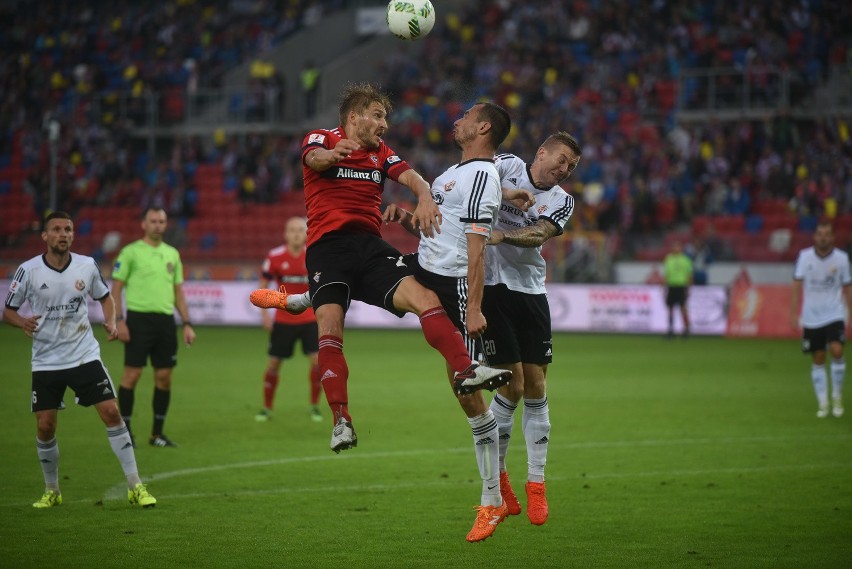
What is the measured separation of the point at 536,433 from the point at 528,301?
1000mm

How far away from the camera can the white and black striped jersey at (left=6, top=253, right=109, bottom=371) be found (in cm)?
907

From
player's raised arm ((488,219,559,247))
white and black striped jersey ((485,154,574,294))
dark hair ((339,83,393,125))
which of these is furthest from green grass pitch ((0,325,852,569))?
dark hair ((339,83,393,125))

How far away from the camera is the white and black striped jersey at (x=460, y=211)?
25.0 feet

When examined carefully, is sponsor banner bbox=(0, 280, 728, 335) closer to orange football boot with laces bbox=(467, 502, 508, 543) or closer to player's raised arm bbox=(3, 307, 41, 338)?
player's raised arm bbox=(3, 307, 41, 338)

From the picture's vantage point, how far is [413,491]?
32.9 ft

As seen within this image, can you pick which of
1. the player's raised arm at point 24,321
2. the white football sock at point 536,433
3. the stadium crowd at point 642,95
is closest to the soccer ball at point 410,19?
the white football sock at point 536,433

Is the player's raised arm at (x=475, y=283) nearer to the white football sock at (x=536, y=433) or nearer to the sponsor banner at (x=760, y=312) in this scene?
the white football sock at (x=536, y=433)

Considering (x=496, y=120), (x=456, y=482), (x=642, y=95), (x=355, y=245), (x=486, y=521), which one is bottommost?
(x=456, y=482)

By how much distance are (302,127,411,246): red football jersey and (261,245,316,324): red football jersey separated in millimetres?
6838

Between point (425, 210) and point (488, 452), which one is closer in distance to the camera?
point (425, 210)

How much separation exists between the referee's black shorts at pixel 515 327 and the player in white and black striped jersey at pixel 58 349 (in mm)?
3012

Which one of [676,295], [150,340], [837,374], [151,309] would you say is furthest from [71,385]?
[676,295]

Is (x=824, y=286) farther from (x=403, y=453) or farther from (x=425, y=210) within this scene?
(x=425, y=210)

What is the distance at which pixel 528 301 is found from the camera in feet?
28.6
